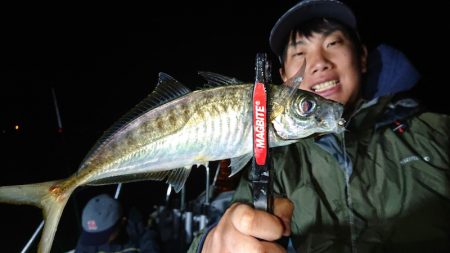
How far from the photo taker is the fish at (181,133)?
1265 millimetres

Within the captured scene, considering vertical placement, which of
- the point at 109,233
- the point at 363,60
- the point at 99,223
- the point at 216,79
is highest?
the point at 363,60

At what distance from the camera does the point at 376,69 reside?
134 inches

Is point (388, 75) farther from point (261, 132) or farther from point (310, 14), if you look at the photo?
point (261, 132)

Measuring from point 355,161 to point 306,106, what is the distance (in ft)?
5.46

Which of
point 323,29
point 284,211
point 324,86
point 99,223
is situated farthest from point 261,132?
point 99,223

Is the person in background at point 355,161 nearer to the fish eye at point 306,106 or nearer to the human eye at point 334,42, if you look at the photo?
the human eye at point 334,42

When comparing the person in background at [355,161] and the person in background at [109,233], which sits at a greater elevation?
the person in background at [355,161]

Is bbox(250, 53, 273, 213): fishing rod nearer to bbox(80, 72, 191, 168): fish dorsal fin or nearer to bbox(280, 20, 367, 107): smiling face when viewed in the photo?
bbox(80, 72, 191, 168): fish dorsal fin

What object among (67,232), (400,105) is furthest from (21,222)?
(400,105)

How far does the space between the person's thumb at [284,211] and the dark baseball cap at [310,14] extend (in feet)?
7.07

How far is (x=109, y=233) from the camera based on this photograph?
4.56 metres

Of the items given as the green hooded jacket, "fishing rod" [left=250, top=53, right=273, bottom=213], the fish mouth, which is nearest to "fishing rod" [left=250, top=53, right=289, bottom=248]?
"fishing rod" [left=250, top=53, right=273, bottom=213]

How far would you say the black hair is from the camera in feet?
9.39

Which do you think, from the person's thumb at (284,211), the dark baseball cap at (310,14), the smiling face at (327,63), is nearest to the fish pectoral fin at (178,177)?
the person's thumb at (284,211)
